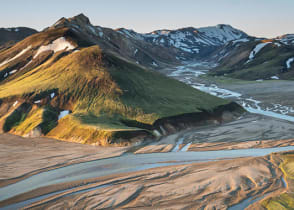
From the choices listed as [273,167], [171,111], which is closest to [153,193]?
[273,167]

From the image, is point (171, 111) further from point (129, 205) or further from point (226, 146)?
point (129, 205)

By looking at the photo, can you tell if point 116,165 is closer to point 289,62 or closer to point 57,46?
point 57,46

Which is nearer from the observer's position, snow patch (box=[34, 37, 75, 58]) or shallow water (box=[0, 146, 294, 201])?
shallow water (box=[0, 146, 294, 201])

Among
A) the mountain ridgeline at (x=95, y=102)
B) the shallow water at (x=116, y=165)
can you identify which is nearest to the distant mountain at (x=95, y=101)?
the mountain ridgeline at (x=95, y=102)

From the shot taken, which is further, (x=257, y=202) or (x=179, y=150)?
(x=179, y=150)

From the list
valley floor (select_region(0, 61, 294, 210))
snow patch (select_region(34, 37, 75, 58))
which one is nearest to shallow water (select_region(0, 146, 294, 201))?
valley floor (select_region(0, 61, 294, 210))

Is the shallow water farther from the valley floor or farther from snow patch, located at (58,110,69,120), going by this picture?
snow patch, located at (58,110,69,120)

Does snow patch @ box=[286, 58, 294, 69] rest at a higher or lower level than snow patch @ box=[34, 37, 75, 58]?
lower

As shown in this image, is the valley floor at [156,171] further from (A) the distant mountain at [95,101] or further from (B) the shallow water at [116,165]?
(A) the distant mountain at [95,101]
